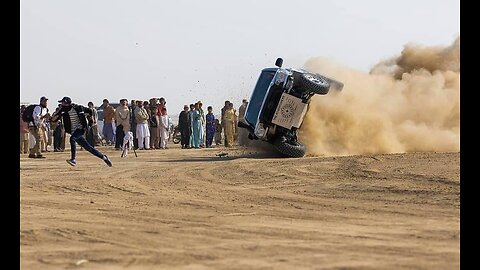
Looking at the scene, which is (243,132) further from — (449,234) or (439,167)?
(449,234)

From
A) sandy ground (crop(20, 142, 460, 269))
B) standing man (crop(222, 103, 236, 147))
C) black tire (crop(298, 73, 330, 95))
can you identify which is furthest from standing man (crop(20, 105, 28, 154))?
black tire (crop(298, 73, 330, 95))

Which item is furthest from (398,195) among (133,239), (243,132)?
(243,132)

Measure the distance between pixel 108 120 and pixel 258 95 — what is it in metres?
13.4

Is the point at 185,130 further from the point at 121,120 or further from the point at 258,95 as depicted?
the point at 258,95

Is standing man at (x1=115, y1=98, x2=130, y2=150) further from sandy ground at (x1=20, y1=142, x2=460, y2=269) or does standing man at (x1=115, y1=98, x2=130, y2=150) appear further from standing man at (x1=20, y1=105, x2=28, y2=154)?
sandy ground at (x1=20, y1=142, x2=460, y2=269)

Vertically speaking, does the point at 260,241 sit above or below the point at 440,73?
below

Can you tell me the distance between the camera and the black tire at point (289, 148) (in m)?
20.1

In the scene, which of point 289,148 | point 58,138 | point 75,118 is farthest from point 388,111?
point 58,138

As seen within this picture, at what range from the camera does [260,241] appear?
8.51 meters

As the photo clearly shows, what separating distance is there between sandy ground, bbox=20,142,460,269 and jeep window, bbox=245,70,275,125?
165 centimetres

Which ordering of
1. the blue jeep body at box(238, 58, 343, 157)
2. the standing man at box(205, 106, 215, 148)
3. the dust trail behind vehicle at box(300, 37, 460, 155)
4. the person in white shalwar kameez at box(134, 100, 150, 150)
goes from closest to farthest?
the blue jeep body at box(238, 58, 343, 157) < the dust trail behind vehicle at box(300, 37, 460, 155) < the person in white shalwar kameez at box(134, 100, 150, 150) < the standing man at box(205, 106, 215, 148)

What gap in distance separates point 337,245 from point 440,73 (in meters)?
18.4

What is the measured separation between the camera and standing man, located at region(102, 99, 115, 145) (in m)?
31.5

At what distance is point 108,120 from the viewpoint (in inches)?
1261
